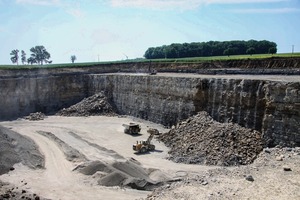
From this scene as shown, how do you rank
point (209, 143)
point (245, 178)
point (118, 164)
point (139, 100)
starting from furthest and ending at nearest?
1. point (139, 100)
2. point (209, 143)
3. point (118, 164)
4. point (245, 178)

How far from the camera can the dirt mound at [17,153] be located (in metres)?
21.4

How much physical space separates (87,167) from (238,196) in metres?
8.60

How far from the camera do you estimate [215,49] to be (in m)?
68.5

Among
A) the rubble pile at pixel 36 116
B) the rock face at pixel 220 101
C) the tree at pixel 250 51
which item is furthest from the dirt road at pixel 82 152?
the tree at pixel 250 51

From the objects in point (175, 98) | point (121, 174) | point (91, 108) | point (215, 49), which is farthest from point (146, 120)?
point (215, 49)

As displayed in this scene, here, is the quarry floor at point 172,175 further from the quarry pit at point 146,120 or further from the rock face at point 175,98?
the rock face at point 175,98

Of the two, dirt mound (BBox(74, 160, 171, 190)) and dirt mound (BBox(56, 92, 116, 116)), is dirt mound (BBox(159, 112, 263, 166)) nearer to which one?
dirt mound (BBox(74, 160, 171, 190))

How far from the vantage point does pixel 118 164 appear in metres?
19.8

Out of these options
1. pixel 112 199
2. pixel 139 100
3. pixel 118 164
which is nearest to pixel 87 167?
pixel 118 164

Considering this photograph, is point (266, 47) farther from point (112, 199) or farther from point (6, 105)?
point (112, 199)

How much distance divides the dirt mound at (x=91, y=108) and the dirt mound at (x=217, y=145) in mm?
16827

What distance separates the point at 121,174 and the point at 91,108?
77.7 feet

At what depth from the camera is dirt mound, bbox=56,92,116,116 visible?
4094cm

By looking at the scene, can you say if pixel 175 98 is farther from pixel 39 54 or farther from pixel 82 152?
Result: pixel 39 54
